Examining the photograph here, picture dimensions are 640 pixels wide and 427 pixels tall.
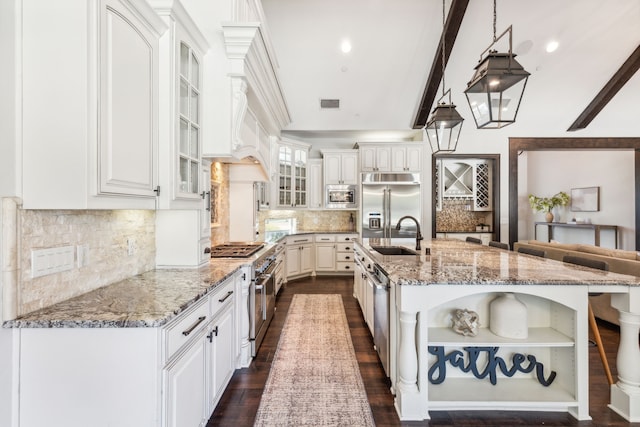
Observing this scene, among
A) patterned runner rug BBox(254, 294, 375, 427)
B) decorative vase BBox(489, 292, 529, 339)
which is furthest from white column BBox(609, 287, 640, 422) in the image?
patterned runner rug BBox(254, 294, 375, 427)

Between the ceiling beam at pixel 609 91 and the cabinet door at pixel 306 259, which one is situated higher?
the ceiling beam at pixel 609 91

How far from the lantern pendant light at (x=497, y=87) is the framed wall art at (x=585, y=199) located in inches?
268

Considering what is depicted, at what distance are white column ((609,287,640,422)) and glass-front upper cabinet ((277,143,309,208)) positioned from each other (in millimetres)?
4738

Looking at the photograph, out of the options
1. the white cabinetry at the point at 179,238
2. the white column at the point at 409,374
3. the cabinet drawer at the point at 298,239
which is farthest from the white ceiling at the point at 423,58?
the white column at the point at 409,374

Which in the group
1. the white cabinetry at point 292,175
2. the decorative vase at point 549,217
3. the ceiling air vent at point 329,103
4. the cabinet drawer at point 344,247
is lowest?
the cabinet drawer at point 344,247

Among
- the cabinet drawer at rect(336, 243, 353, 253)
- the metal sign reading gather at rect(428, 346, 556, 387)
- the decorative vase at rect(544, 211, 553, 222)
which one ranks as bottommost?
the metal sign reading gather at rect(428, 346, 556, 387)

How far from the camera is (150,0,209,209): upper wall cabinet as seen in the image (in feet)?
6.08

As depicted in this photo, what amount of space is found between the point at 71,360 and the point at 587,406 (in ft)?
9.59

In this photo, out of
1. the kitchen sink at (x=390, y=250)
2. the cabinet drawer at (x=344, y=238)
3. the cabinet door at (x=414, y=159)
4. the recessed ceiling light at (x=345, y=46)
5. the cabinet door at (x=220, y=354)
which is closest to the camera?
the cabinet door at (x=220, y=354)

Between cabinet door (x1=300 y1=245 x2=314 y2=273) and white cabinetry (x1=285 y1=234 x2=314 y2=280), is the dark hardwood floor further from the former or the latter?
cabinet door (x1=300 y1=245 x2=314 y2=273)

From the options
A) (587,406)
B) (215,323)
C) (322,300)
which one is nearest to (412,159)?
(322,300)

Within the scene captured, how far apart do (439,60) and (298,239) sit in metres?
3.94

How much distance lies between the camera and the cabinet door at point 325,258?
19.6 feet

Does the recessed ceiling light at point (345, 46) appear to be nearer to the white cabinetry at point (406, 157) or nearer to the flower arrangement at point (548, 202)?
the white cabinetry at point (406, 157)
